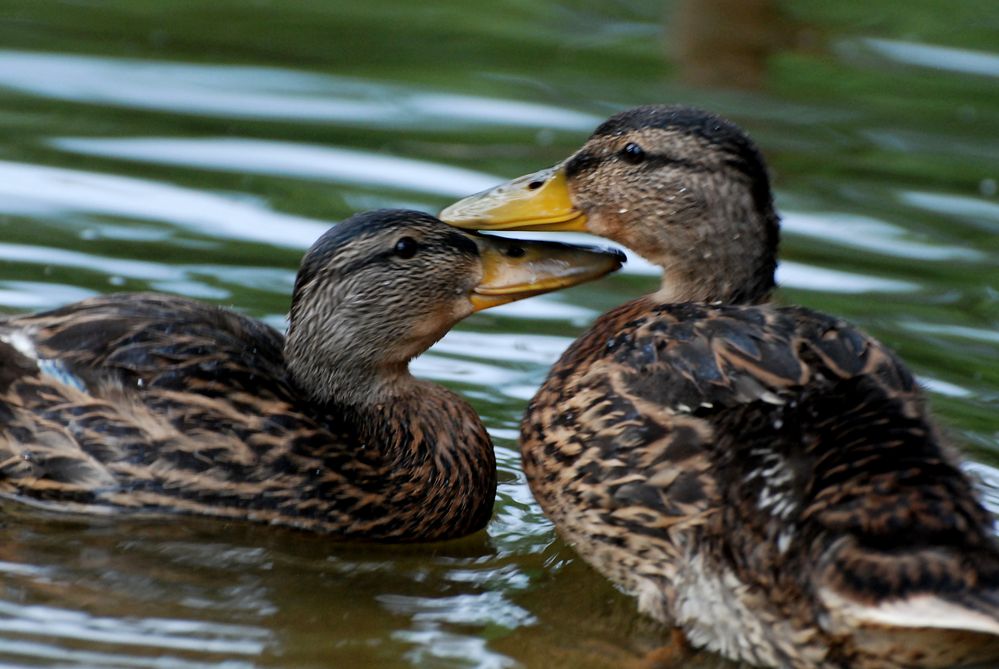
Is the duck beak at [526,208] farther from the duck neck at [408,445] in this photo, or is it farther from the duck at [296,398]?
the duck neck at [408,445]

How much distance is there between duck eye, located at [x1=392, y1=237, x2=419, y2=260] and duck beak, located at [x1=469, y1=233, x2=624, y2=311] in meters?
0.26

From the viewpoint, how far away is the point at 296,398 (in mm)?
6605

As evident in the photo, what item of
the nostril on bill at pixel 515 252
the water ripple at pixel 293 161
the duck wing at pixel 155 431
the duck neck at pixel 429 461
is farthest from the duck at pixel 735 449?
the water ripple at pixel 293 161

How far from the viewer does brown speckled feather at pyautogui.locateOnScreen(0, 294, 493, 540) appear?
635 cm

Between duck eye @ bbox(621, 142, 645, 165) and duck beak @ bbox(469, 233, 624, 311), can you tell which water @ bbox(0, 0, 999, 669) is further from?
duck eye @ bbox(621, 142, 645, 165)

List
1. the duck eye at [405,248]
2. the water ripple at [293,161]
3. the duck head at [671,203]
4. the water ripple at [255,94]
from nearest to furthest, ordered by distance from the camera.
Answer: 1. the duck head at [671,203]
2. the duck eye at [405,248]
3. the water ripple at [293,161]
4. the water ripple at [255,94]

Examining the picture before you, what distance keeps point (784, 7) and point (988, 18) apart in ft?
5.09

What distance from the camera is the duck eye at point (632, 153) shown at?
6.66 metres

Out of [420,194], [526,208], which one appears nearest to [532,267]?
[526,208]

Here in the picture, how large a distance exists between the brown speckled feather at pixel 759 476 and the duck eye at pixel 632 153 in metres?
0.73

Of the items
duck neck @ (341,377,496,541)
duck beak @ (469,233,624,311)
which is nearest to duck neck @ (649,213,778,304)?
duck beak @ (469,233,624,311)

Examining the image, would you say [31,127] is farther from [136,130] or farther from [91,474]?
[91,474]

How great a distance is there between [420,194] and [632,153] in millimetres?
3169

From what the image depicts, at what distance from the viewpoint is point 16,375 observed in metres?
6.47
